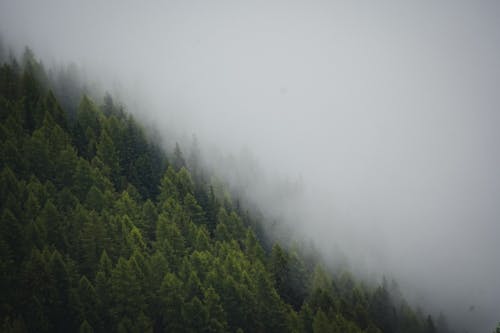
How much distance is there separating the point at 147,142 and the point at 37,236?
140 ft

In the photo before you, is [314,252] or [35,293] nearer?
[35,293]

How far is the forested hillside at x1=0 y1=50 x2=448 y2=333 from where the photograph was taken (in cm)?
5300

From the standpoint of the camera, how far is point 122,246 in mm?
63438

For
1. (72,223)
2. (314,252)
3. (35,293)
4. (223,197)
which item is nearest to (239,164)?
(223,197)

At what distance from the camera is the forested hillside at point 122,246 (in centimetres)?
5300

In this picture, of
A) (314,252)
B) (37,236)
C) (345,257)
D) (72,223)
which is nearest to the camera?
(37,236)

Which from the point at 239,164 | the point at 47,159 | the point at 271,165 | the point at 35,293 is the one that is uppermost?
the point at 271,165

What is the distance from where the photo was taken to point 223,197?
102 meters

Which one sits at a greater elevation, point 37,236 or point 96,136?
point 96,136

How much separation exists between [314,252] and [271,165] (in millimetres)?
45623

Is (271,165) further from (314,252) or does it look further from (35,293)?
(35,293)

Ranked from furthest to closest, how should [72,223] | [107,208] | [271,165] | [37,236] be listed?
[271,165] → [107,208] → [72,223] → [37,236]

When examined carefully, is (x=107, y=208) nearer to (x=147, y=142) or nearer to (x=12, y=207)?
(x=12, y=207)

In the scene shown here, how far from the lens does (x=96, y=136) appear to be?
88125 mm
